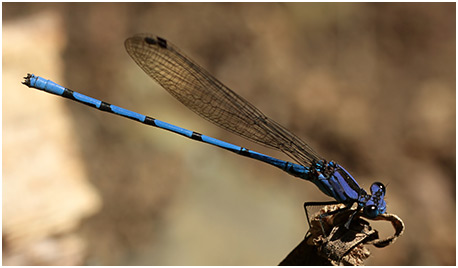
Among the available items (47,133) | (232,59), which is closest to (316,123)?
(232,59)

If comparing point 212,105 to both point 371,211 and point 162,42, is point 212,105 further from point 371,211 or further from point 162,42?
point 371,211

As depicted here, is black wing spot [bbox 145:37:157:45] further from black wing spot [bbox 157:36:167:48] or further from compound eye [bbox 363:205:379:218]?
compound eye [bbox 363:205:379:218]

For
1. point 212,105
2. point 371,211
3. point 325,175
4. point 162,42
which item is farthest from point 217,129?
point 371,211

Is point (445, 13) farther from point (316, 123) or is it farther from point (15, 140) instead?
point (15, 140)

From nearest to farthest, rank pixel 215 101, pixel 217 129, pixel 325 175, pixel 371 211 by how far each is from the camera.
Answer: pixel 371 211, pixel 325 175, pixel 215 101, pixel 217 129

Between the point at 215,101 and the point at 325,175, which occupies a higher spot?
the point at 215,101

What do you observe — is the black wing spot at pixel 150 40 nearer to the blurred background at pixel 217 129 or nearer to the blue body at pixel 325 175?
the blue body at pixel 325 175

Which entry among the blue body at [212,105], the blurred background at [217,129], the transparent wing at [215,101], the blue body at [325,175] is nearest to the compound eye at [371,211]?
the blue body at [325,175]
